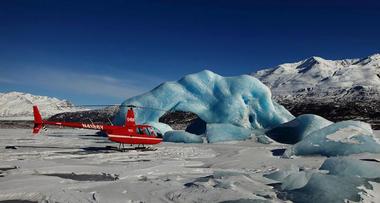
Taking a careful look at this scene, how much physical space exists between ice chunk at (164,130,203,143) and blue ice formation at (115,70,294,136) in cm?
196

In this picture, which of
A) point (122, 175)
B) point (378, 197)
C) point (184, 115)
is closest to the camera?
point (378, 197)

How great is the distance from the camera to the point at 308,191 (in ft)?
29.0

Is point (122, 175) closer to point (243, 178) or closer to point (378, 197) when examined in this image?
point (243, 178)

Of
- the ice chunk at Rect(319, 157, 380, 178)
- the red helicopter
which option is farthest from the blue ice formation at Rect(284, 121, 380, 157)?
the red helicopter

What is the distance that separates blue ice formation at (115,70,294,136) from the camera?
33.3 metres

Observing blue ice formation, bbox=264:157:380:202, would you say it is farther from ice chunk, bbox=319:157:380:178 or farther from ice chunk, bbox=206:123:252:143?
ice chunk, bbox=206:123:252:143

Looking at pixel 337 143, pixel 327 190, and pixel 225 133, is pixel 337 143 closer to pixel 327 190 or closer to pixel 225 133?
pixel 327 190

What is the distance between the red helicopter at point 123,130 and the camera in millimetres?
22391

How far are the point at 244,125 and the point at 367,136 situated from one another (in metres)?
14.5

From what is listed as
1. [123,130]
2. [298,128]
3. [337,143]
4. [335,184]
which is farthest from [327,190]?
[298,128]

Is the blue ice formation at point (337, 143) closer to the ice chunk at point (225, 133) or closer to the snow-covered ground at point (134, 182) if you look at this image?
the snow-covered ground at point (134, 182)

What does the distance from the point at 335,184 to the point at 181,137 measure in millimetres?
23149

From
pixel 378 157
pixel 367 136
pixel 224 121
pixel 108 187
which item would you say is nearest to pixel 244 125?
pixel 224 121

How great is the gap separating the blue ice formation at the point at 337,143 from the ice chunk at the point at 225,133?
1165cm
